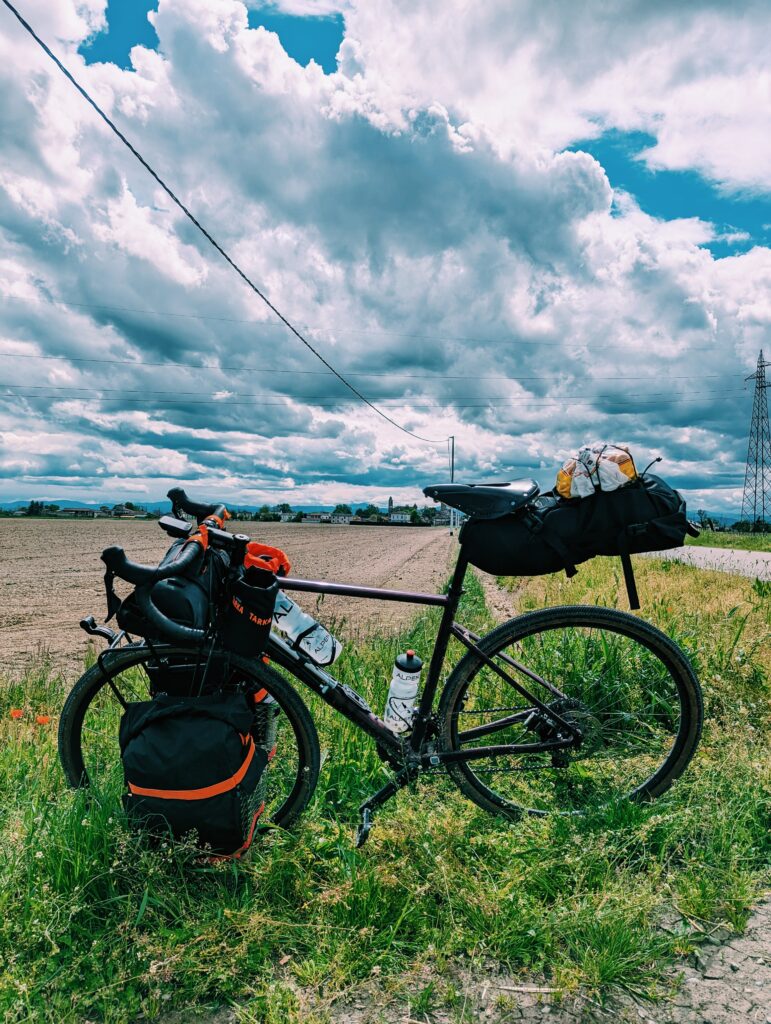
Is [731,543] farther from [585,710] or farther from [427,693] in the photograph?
[427,693]

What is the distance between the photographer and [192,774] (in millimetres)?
2383

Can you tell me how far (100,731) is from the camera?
313cm

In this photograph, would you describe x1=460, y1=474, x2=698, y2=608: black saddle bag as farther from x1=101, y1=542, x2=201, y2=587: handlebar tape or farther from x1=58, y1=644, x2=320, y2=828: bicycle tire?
x1=101, y1=542, x2=201, y2=587: handlebar tape

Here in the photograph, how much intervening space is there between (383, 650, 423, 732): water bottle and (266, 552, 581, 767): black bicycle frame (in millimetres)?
41

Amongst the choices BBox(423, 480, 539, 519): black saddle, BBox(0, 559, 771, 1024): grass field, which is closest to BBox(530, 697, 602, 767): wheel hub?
BBox(0, 559, 771, 1024): grass field

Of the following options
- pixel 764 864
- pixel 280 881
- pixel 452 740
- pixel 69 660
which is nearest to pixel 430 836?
pixel 452 740

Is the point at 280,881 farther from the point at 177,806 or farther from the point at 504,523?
the point at 504,523

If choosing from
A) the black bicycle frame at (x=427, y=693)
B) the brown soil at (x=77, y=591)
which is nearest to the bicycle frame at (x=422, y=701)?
the black bicycle frame at (x=427, y=693)

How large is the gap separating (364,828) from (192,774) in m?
0.80

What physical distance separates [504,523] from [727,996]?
1.81 meters

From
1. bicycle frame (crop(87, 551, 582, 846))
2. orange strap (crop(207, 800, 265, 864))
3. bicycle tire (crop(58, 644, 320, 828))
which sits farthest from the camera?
bicycle frame (crop(87, 551, 582, 846))

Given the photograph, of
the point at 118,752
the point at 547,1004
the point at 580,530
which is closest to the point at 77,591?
the point at 118,752

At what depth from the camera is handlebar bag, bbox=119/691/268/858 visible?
7.83 ft

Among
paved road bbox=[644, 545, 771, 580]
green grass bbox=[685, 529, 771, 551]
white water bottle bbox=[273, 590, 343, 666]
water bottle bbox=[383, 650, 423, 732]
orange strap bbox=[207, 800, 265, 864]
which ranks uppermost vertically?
white water bottle bbox=[273, 590, 343, 666]
